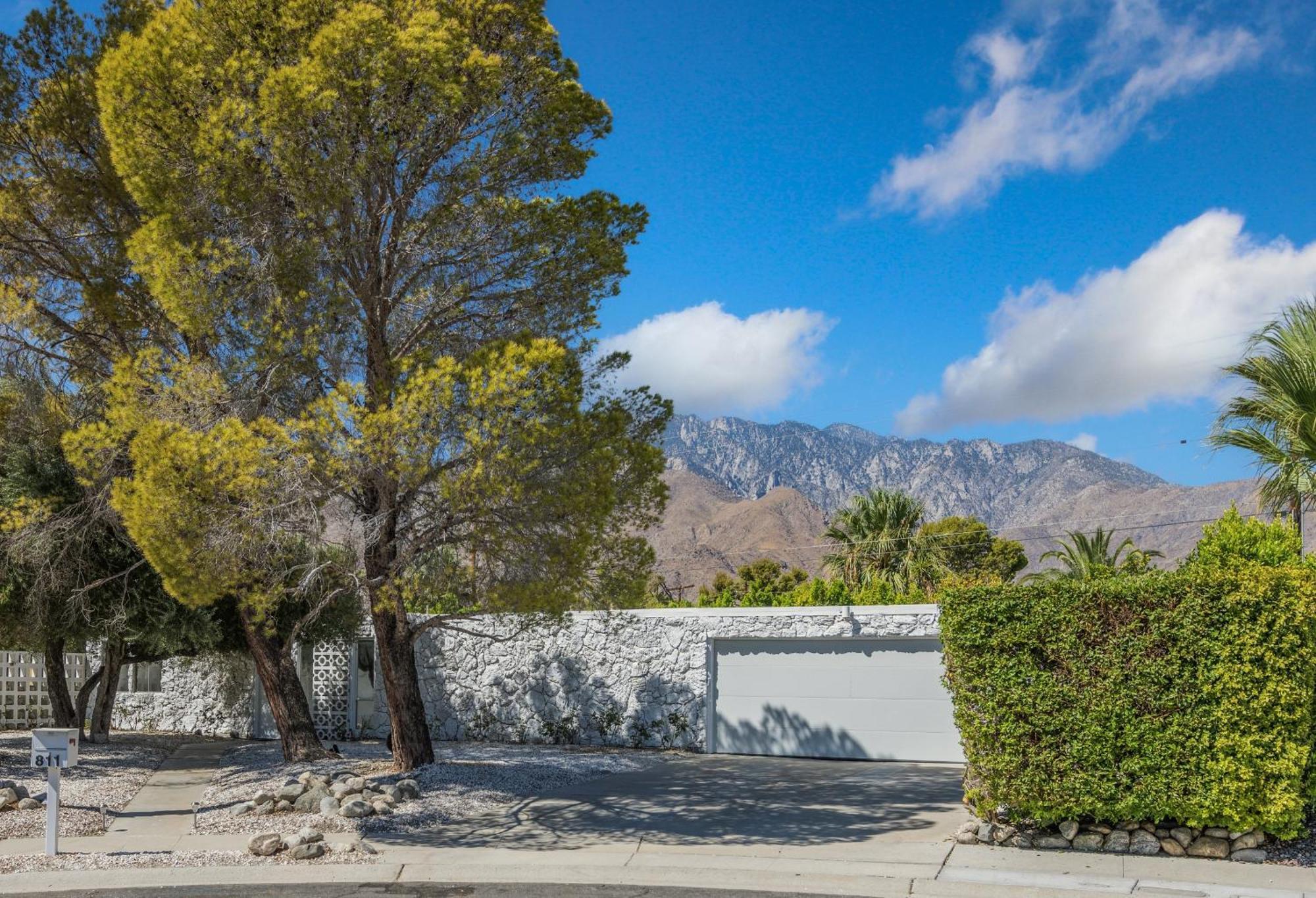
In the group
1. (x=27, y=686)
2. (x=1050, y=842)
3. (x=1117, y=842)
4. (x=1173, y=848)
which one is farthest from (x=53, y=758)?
(x=27, y=686)

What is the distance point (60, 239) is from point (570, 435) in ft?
26.2

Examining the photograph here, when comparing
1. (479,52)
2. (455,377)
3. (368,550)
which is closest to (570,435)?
(455,377)

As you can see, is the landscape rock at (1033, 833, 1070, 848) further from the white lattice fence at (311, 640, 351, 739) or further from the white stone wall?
the white lattice fence at (311, 640, 351, 739)

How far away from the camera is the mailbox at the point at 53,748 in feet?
33.8

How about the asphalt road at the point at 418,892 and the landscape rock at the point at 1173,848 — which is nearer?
the asphalt road at the point at 418,892

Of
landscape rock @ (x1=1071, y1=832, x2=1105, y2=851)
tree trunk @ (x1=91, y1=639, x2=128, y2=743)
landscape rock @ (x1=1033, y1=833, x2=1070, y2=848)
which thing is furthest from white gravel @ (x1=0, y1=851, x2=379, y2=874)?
tree trunk @ (x1=91, y1=639, x2=128, y2=743)

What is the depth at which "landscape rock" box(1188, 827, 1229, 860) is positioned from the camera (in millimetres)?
9555

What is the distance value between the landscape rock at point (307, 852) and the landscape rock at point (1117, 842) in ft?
22.7

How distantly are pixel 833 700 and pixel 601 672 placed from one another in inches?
162

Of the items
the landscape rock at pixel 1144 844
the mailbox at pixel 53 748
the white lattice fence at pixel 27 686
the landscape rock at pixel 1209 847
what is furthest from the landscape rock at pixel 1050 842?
the white lattice fence at pixel 27 686

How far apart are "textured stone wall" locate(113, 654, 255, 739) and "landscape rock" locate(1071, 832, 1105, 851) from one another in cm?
1607

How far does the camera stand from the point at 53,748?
10336mm

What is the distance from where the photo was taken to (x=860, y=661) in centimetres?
1803

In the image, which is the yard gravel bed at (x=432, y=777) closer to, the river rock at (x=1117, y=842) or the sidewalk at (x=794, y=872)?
the sidewalk at (x=794, y=872)
